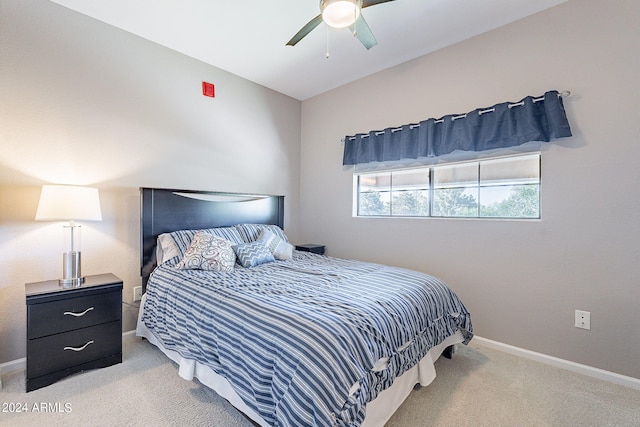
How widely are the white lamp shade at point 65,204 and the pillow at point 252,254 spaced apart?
1.14 metres

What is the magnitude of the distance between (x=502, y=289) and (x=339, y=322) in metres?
1.94

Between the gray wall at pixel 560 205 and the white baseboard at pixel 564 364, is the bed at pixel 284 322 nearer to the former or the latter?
the white baseboard at pixel 564 364

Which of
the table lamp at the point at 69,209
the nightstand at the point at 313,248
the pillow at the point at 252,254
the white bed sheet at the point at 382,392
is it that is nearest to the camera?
the white bed sheet at the point at 382,392

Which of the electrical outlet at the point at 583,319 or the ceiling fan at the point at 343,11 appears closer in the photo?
the ceiling fan at the point at 343,11

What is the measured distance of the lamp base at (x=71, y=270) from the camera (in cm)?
214

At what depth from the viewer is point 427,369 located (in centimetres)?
191

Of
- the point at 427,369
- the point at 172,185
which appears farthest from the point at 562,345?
the point at 172,185

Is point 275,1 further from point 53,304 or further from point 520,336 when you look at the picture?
point 520,336

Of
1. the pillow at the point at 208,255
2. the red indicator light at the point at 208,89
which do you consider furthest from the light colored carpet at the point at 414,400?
the red indicator light at the point at 208,89

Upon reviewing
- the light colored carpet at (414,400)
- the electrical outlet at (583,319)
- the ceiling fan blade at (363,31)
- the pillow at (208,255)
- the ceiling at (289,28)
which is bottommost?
the light colored carpet at (414,400)

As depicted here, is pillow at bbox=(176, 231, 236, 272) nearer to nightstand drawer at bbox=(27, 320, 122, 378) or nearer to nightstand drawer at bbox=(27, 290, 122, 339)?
nightstand drawer at bbox=(27, 290, 122, 339)

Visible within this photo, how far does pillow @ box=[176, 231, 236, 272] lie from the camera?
2429mm

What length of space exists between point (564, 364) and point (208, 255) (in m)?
3.01

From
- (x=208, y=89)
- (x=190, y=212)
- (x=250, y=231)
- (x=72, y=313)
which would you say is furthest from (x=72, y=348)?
(x=208, y=89)
